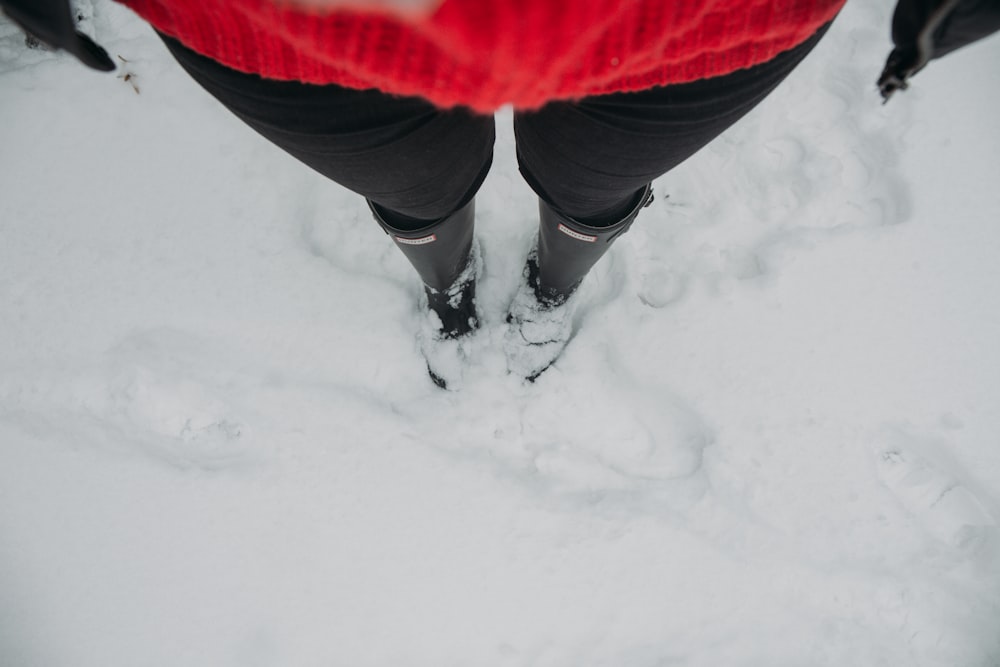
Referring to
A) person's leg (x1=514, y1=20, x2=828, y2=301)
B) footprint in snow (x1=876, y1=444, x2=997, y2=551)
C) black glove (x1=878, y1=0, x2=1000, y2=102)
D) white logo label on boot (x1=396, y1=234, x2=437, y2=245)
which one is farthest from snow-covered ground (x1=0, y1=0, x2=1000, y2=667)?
black glove (x1=878, y1=0, x2=1000, y2=102)

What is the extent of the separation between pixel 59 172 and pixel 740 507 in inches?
51.9

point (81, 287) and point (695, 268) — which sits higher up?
Result: point (695, 268)

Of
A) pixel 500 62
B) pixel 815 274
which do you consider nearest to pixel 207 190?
pixel 500 62

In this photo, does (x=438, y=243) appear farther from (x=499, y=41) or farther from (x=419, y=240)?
(x=499, y=41)

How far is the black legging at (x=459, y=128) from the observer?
367 millimetres

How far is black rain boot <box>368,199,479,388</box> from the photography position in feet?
2.11

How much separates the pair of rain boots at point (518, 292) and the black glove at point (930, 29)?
336 mm

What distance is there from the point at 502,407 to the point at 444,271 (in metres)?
0.28

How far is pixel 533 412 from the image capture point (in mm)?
Answer: 955

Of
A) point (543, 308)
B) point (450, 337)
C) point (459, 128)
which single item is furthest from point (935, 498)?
point (459, 128)

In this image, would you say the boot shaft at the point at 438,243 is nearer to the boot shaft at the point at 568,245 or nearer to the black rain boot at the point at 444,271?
the black rain boot at the point at 444,271

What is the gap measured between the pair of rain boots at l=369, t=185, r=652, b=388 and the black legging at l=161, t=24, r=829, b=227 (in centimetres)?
18

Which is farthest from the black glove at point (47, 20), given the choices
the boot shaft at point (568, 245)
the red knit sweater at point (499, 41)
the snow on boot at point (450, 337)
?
the snow on boot at point (450, 337)

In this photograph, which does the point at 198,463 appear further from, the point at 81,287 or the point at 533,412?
the point at 533,412
